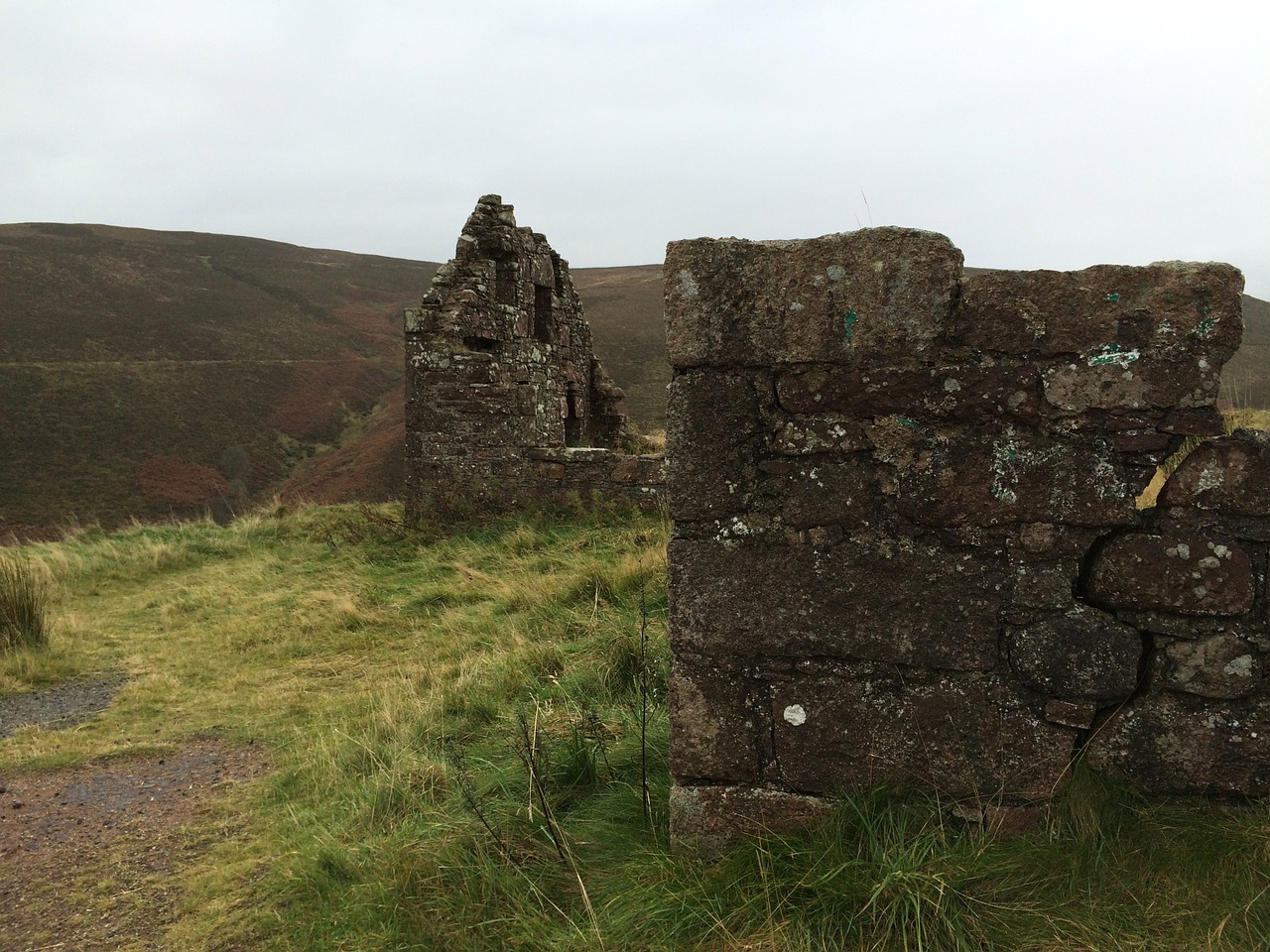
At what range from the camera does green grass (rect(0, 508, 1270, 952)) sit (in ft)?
8.04

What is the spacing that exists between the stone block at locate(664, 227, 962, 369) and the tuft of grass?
6.87m

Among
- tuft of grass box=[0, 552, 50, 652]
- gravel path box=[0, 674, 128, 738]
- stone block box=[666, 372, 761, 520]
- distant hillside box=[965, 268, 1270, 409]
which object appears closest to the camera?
stone block box=[666, 372, 761, 520]

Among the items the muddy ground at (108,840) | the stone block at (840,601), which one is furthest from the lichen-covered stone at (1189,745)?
the muddy ground at (108,840)

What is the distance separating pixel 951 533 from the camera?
9.07 ft

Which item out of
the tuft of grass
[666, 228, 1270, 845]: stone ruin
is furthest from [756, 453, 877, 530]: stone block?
the tuft of grass

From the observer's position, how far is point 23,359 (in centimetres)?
2892

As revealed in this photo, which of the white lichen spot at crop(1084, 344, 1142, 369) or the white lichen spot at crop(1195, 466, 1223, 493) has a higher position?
the white lichen spot at crop(1084, 344, 1142, 369)

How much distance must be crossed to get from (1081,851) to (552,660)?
3194 mm

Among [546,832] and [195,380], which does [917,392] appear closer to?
[546,832]

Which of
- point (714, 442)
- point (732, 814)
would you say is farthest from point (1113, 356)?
point (732, 814)

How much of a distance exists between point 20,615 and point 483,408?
548cm

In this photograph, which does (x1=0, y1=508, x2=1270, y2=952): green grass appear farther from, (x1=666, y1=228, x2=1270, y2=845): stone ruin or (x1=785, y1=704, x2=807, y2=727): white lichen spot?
(x1=785, y1=704, x2=807, y2=727): white lichen spot

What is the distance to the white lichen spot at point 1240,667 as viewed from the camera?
2.65 metres

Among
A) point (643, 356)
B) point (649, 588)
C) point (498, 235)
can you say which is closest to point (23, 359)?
point (643, 356)
